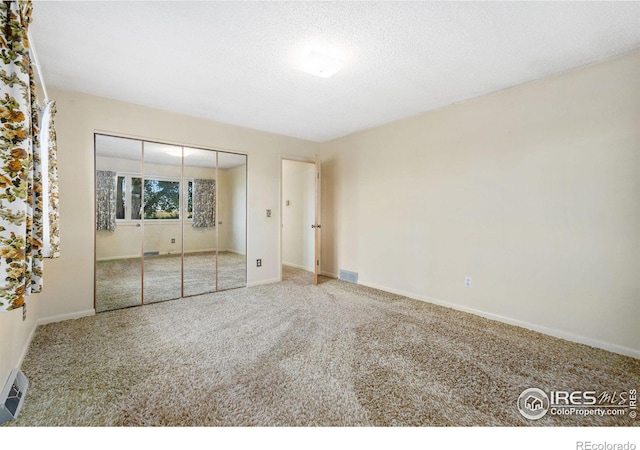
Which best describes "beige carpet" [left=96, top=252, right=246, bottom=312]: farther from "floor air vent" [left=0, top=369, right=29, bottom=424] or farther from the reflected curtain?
"floor air vent" [left=0, top=369, right=29, bottom=424]

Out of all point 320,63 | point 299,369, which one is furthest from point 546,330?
point 320,63

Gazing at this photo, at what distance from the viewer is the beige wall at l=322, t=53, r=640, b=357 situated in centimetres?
231

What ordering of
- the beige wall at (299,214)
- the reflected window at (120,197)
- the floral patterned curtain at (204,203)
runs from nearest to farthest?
the reflected window at (120,197) < the floral patterned curtain at (204,203) < the beige wall at (299,214)

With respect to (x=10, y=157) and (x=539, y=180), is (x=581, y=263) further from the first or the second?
(x=10, y=157)

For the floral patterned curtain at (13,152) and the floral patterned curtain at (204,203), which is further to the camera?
the floral patterned curtain at (204,203)

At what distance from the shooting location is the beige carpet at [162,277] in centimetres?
324

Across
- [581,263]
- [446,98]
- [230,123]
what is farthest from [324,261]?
[581,263]

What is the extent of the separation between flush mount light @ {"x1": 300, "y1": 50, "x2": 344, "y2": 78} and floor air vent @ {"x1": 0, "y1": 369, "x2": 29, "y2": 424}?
285 centimetres

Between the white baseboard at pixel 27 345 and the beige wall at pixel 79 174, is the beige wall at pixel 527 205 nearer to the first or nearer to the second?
the beige wall at pixel 79 174

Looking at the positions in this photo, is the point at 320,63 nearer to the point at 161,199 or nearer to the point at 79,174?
the point at 161,199

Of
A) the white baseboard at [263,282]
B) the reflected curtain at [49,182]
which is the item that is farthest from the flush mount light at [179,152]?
the white baseboard at [263,282]

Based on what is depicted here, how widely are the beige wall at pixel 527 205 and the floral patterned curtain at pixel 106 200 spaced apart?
3313mm

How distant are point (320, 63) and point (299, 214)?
3.59 metres

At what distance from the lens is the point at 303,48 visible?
2.19m
